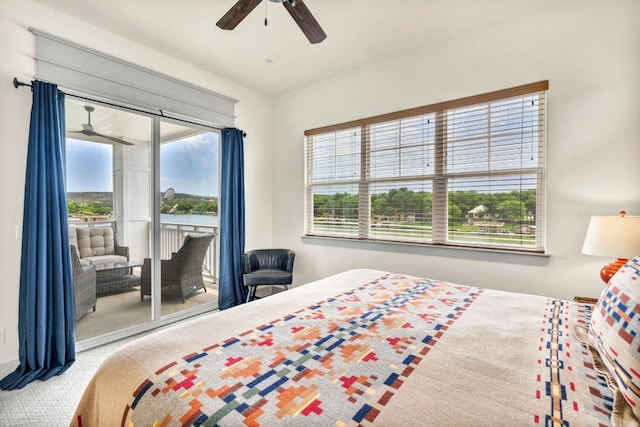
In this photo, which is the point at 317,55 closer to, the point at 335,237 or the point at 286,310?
the point at 335,237


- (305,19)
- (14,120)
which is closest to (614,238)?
(305,19)

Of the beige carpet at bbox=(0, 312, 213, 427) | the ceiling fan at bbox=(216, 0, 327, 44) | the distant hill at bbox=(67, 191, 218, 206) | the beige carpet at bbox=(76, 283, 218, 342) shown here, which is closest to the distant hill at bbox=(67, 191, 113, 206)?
the distant hill at bbox=(67, 191, 218, 206)

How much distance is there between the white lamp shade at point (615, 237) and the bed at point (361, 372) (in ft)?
1.81

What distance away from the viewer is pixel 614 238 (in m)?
1.92

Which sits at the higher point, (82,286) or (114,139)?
(114,139)

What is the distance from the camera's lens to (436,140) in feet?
10.4

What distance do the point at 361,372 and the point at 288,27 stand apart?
2892 millimetres

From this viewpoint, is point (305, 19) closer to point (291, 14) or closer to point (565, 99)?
point (291, 14)

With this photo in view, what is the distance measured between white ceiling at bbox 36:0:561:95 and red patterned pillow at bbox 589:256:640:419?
238cm

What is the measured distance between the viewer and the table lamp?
1870 millimetres

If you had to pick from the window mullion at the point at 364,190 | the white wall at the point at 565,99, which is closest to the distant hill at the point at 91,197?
the window mullion at the point at 364,190

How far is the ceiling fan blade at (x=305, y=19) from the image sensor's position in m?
1.93

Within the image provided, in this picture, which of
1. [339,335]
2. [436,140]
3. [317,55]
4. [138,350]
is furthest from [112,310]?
[436,140]

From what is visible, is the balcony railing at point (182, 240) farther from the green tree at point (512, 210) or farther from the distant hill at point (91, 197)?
the green tree at point (512, 210)
